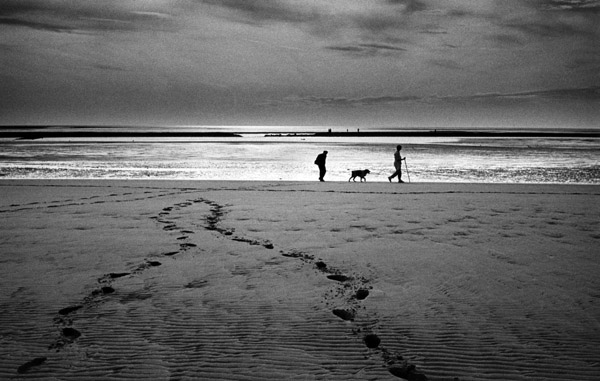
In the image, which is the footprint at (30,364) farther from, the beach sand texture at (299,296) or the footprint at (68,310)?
the footprint at (68,310)

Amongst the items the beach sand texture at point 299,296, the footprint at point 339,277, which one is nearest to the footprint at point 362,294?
the beach sand texture at point 299,296

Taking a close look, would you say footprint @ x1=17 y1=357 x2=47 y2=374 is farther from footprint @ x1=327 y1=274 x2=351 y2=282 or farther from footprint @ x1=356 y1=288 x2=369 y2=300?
footprint @ x1=327 y1=274 x2=351 y2=282

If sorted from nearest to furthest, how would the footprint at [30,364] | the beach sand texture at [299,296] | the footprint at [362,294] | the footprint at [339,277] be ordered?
the footprint at [30,364] → the beach sand texture at [299,296] → the footprint at [362,294] → the footprint at [339,277]

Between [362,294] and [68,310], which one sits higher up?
[362,294]

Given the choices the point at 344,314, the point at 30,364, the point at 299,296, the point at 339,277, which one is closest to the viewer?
the point at 30,364

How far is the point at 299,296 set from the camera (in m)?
5.09

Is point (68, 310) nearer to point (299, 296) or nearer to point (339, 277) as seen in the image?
point (299, 296)

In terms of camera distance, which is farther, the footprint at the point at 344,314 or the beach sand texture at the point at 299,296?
the footprint at the point at 344,314

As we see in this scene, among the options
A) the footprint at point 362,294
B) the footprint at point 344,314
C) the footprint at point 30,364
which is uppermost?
the footprint at point 362,294

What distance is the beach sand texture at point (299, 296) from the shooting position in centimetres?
368

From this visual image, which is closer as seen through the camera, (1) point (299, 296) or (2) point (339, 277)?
(1) point (299, 296)

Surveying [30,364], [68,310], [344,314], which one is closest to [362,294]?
[344,314]

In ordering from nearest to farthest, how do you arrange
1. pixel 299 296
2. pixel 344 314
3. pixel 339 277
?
pixel 344 314 → pixel 299 296 → pixel 339 277

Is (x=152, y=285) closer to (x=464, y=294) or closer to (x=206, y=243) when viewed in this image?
(x=206, y=243)
